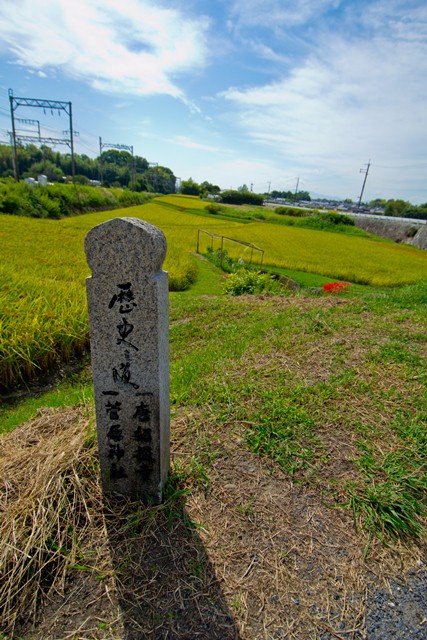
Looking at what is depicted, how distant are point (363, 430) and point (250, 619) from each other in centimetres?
168

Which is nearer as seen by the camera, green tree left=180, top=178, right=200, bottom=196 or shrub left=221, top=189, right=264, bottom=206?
shrub left=221, top=189, right=264, bottom=206

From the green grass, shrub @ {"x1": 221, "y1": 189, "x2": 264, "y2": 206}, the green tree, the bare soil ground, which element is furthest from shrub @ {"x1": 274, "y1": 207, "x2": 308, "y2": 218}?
the bare soil ground

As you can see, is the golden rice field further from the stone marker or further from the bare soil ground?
the stone marker

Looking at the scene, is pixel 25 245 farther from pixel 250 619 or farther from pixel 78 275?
pixel 250 619

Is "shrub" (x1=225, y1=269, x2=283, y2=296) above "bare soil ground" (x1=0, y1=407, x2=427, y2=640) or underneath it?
underneath

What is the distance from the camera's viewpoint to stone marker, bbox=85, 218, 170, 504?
1.78 metres

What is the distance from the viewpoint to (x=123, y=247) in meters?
1.77

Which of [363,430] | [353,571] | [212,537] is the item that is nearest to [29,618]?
[212,537]

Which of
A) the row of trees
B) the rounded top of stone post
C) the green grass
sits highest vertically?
the row of trees

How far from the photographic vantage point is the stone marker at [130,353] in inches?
70.2

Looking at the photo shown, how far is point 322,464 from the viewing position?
2.50m

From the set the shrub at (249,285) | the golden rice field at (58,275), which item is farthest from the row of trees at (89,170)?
the shrub at (249,285)

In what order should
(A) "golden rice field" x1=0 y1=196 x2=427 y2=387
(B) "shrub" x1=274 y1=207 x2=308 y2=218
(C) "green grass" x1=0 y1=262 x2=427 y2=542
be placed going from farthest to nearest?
(B) "shrub" x1=274 y1=207 x2=308 y2=218 < (A) "golden rice field" x1=0 y1=196 x2=427 y2=387 < (C) "green grass" x1=0 y1=262 x2=427 y2=542

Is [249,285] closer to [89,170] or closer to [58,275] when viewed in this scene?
[58,275]
